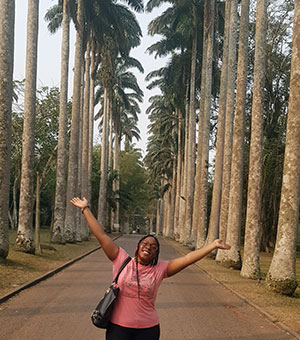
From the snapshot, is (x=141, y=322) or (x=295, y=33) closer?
(x=141, y=322)

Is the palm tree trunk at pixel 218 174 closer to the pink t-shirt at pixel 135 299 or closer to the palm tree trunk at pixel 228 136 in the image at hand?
the palm tree trunk at pixel 228 136

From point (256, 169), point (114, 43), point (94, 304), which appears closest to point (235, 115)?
point (256, 169)

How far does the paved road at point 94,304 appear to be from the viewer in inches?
290

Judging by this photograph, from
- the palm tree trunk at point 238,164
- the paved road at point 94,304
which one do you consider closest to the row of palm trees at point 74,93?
the paved road at point 94,304

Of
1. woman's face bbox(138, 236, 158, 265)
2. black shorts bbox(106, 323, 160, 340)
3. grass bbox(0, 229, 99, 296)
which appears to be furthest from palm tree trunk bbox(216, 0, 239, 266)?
black shorts bbox(106, 323, 160, 340)

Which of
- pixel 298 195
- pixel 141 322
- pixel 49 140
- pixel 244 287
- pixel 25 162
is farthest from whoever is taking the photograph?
pixel 49 140

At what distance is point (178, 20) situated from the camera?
35.2m

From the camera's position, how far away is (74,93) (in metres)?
27.8

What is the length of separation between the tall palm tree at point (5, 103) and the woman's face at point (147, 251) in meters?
10.8

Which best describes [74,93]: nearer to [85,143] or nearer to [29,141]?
[85,143]

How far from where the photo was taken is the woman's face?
416 centimetres

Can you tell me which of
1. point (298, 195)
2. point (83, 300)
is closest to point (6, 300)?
point (83, 300)

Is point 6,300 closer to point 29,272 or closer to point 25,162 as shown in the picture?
point 29,272

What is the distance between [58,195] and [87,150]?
379 inches
